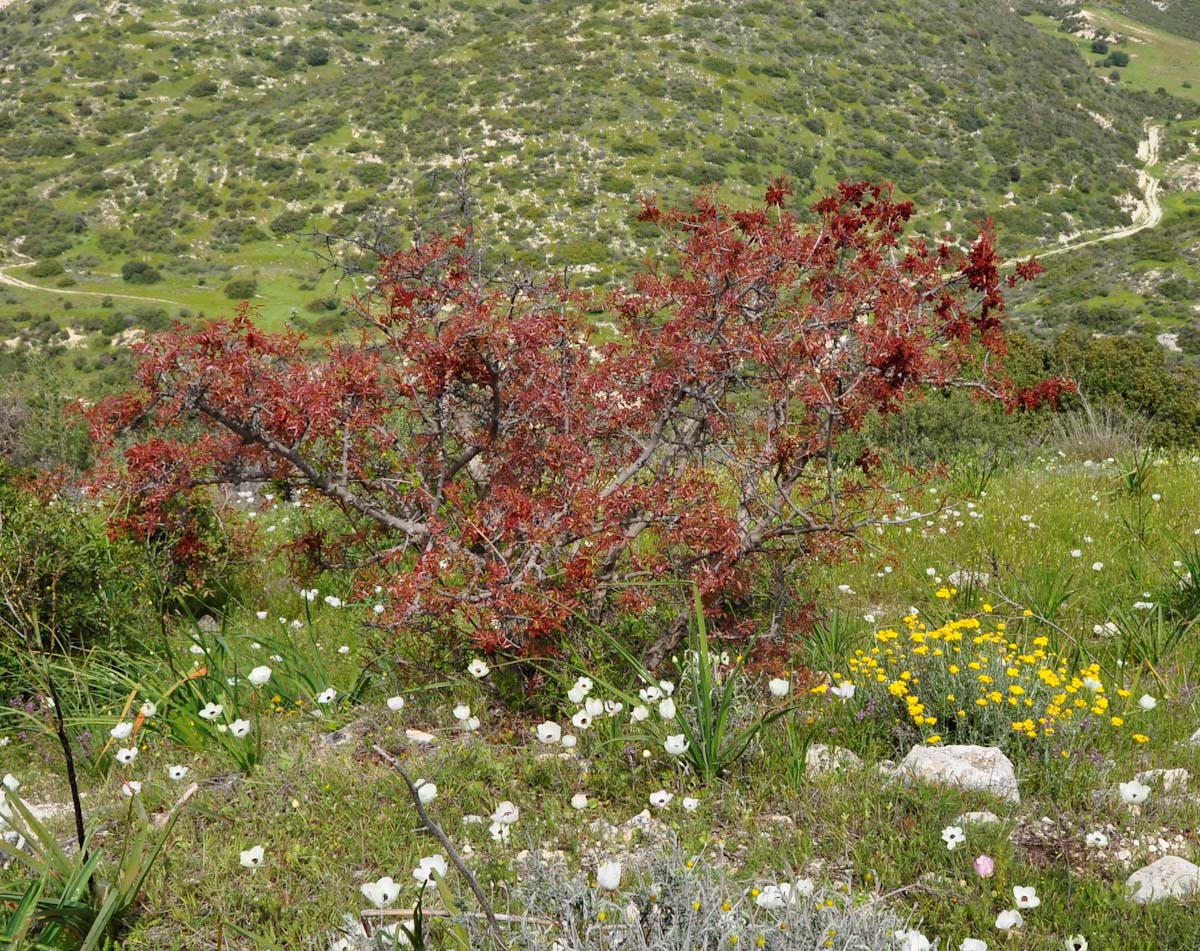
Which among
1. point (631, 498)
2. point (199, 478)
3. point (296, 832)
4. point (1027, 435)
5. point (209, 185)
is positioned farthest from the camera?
point (209, 185)

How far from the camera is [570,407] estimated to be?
13.3ft

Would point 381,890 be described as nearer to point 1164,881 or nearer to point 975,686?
point 1164,881

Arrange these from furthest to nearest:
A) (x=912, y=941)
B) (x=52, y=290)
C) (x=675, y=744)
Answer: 1. (x=52, y=290)
2. (x=675, y=744)
3. (x=912, y=941)

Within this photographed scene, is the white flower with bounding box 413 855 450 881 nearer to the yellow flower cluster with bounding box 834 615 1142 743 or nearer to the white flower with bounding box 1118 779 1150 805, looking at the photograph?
the yellow flower cluster with bounding box 834 615 1142 743

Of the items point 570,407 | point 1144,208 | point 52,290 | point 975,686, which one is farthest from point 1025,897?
point 1144,208

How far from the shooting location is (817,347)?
148 inches

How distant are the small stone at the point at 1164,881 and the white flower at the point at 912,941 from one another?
706 mm

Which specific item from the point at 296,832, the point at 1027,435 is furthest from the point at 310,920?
the point at 1027,435

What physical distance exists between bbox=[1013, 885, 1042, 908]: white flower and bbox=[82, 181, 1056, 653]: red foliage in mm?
1559

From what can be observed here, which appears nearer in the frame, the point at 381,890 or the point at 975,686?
the point at 381,890

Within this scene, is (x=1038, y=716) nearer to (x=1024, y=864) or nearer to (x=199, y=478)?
(x=1024, y=864)

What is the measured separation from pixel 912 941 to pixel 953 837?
1.63ft

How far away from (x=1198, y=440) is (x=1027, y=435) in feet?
10.8

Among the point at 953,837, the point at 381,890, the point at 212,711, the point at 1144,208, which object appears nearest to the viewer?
the point at 381,890
